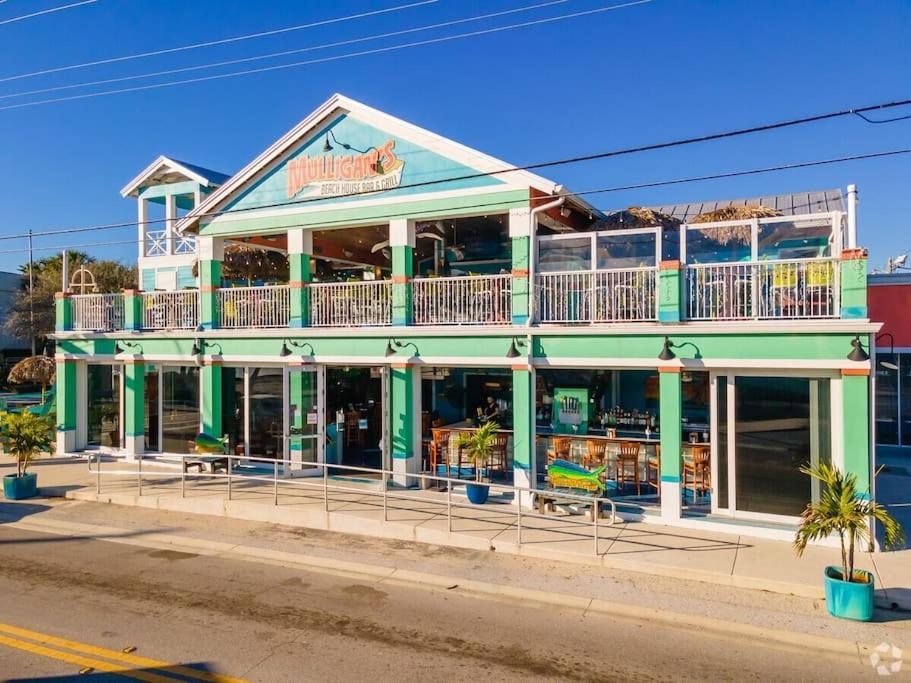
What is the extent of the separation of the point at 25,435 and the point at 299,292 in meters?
6.35

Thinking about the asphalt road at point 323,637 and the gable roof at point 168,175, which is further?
the gable roof at point 168,175

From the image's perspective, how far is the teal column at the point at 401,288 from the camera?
532 inches

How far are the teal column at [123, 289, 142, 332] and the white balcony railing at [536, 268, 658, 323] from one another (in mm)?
10991

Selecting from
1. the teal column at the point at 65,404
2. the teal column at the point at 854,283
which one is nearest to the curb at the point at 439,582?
the teal column at the point at 854,283

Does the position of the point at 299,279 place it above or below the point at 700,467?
above

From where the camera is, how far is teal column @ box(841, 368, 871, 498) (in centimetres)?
970

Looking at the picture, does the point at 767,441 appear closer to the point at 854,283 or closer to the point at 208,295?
the point at 854,283

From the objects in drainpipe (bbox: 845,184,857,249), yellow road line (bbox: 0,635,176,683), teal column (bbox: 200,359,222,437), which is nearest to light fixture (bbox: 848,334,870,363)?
drainpipe (bbox: 845,184,857,249)

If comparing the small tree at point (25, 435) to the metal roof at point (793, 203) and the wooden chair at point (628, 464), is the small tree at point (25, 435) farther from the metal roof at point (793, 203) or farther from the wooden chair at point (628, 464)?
the metal roof at point (793, 203)

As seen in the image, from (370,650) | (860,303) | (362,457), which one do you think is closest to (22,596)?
(370,650)

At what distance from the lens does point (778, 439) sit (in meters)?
10.6

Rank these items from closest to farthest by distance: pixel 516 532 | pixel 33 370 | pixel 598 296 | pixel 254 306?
pixel 516 532 < pixel 598 296 < pixel 254 306 < pixel 33 370

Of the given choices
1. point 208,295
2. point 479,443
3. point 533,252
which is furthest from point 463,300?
point 208,295

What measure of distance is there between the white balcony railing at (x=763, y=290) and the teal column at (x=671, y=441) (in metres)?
1.20
